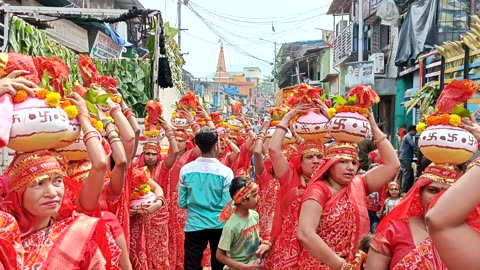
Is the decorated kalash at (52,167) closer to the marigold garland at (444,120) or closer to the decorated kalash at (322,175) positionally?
the decorated kalash at (322,175)

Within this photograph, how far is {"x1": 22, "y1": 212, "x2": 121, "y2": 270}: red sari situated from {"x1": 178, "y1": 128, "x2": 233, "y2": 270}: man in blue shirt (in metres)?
3.25

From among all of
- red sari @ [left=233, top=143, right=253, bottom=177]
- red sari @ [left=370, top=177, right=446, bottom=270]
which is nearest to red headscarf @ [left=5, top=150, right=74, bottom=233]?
red sari @ [left=370, top=177, right=446, bottom=270]

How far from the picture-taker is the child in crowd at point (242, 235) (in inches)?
215

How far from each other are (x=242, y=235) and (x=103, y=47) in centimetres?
1005

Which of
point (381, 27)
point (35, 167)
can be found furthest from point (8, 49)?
point (381, 27)

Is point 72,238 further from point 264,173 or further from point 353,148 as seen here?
point 264,173

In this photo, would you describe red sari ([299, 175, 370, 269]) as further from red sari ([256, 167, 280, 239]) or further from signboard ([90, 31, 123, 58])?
signboard ([90, 31, 123, 58])

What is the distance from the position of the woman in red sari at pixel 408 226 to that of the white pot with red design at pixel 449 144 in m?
0.06

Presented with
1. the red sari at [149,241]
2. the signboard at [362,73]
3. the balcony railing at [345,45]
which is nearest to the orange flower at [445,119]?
the red sari at [149,241]

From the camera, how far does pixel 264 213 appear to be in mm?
7508

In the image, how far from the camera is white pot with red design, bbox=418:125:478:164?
132 inches

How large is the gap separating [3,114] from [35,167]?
0.41 meters

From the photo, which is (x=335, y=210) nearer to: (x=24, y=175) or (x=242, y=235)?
(x=242, y=235)

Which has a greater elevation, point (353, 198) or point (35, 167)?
point (35, 167)
